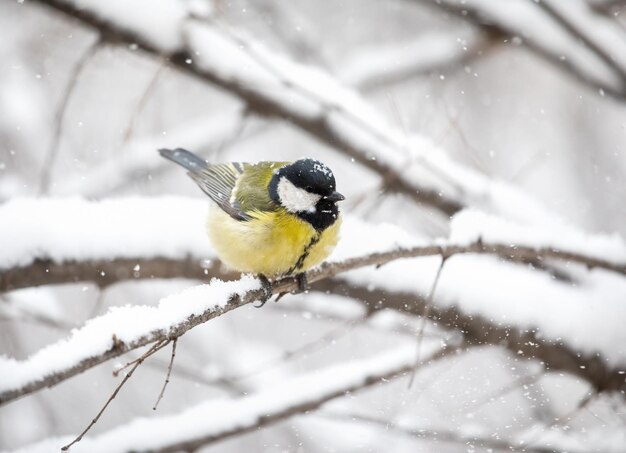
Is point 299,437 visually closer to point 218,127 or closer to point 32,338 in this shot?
point 218,127

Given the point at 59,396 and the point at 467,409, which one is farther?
the point at 59,396

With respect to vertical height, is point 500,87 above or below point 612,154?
above

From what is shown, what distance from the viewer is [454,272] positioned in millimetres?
3312

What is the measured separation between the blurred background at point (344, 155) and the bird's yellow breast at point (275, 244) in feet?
1.29

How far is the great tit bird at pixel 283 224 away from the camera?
276 cm

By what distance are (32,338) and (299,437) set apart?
9.84 ft

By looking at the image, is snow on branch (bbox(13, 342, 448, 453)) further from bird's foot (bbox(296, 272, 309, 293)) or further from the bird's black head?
the bird's black head

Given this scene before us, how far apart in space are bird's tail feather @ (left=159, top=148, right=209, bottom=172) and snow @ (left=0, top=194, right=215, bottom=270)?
0.35 meters

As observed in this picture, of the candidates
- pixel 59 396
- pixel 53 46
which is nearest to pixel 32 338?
pixel 59 396

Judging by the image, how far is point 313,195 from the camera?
286cm

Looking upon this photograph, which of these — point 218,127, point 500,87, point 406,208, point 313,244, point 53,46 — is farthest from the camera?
point 500,87

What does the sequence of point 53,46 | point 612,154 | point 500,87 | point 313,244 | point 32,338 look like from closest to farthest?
point 313,244 → point 53,46 → point 32,338 → point 612,154 → point 500,87

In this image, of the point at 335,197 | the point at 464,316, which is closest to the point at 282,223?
the point at 335,197

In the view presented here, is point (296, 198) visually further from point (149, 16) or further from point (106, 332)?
point (149, 16)
